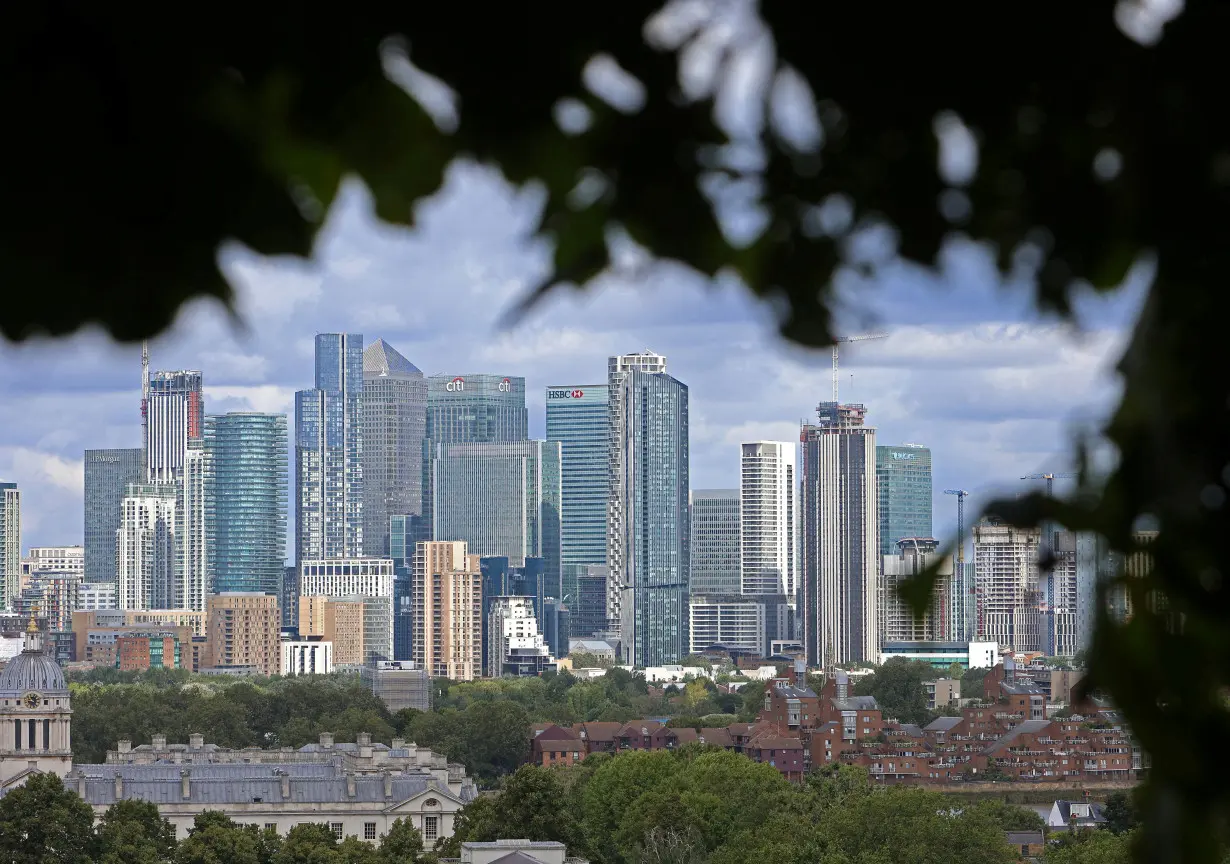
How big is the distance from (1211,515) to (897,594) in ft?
1.27

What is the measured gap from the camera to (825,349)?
255cm

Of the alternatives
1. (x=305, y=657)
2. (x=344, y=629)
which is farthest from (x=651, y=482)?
(x=305, y=657)

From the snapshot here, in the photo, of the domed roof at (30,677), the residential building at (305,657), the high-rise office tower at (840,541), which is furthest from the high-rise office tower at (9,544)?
the domed roof at (30,677)

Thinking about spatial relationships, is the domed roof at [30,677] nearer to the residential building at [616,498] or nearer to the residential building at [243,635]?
the residential building at [243,635]

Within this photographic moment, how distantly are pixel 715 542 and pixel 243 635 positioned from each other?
179 feet

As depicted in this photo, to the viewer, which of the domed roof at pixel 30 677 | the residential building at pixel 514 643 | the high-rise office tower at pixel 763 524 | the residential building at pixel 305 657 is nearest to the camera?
the domed roof at pixel 30 677

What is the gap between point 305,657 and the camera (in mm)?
148250

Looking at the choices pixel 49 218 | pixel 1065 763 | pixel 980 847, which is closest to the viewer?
Answer: pixel 49 218

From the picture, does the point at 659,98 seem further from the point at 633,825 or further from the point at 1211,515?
the point at 633,825

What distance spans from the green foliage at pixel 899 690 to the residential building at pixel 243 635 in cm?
6656

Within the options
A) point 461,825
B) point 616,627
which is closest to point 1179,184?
point 461,825

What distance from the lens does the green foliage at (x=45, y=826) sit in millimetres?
36750

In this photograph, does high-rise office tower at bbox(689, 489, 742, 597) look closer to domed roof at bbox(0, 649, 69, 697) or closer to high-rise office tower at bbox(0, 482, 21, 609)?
high-rise office tower at bbox(0, 482, 21, 609)

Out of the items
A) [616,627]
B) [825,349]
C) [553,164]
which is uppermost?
[553,164]
